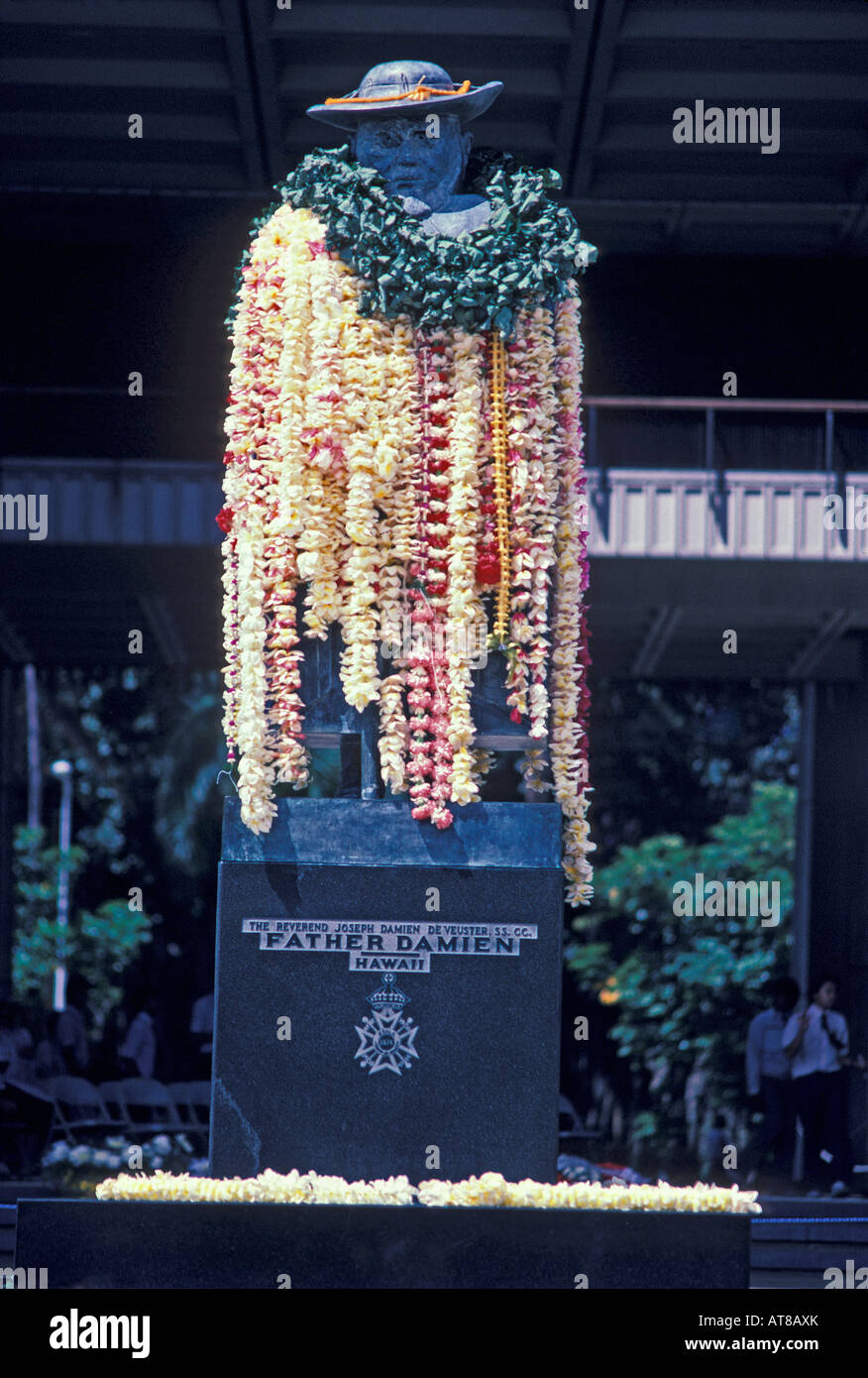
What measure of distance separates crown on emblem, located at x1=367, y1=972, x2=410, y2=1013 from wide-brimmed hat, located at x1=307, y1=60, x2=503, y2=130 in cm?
288

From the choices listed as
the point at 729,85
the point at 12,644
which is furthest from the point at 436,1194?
the point at 12,644

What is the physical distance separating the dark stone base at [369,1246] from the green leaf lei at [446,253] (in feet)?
9.50

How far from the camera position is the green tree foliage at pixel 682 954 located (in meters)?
16.0

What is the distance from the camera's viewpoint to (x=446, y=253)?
629 cm

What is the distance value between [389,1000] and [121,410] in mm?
9333

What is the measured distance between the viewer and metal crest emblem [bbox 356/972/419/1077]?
6078mm

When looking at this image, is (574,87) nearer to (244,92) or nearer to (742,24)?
(742,24)

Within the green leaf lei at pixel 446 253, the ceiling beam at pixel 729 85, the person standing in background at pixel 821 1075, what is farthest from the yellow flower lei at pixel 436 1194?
the ceiling beam at pixel 729 85
